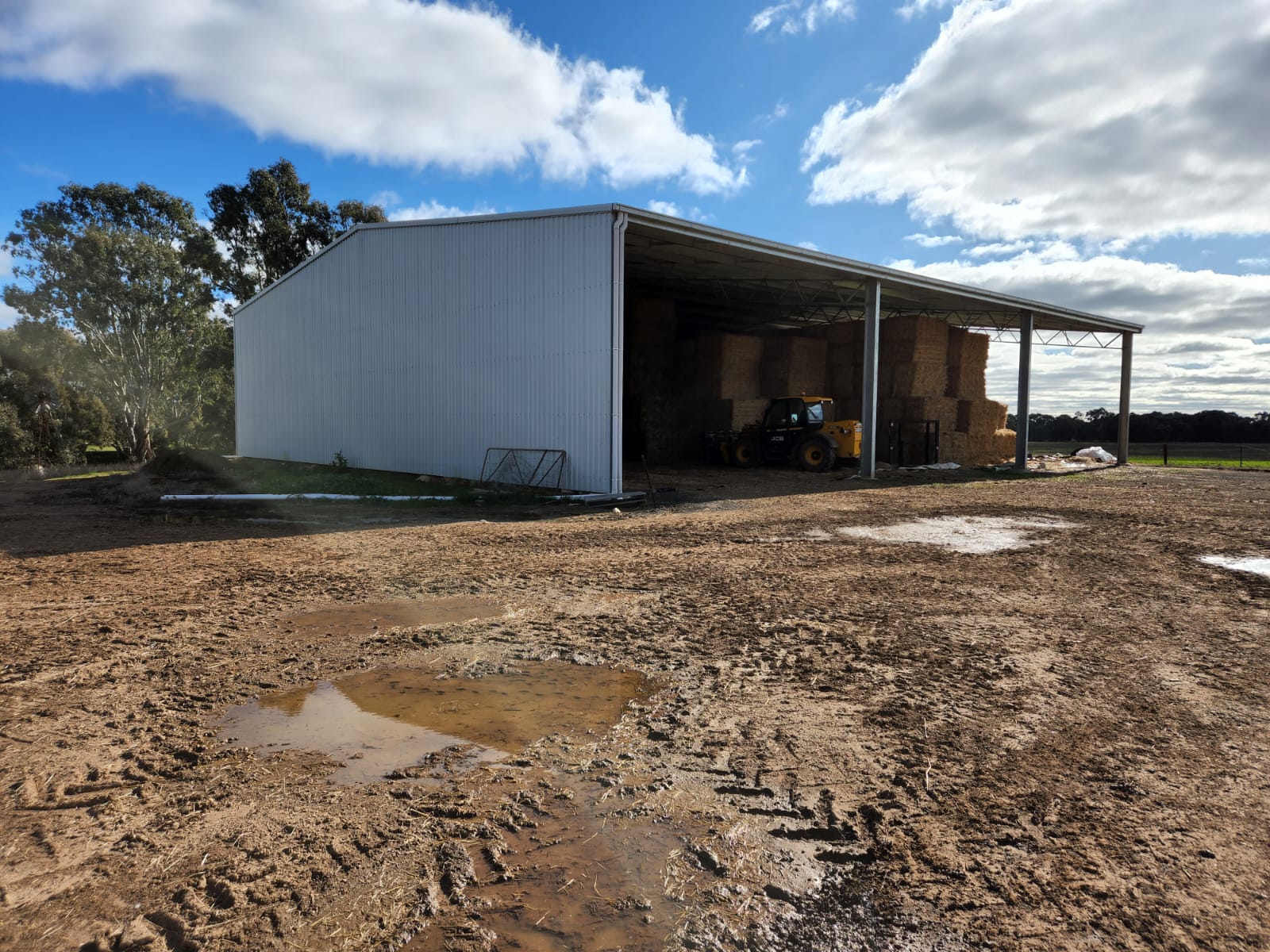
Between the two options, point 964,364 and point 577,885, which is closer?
point 577,885

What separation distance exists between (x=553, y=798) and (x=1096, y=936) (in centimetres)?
196

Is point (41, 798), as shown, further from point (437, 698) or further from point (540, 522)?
point (540, 522)

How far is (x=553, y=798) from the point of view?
3078mm

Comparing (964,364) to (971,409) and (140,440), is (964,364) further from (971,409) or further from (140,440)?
(140,440)

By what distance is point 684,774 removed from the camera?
3307 millimetres

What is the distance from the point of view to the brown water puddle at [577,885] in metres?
2.27

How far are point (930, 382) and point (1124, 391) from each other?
30.6 ft

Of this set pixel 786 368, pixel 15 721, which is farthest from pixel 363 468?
pixel 15 721

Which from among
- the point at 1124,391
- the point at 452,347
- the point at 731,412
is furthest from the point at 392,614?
the point at 1124,391

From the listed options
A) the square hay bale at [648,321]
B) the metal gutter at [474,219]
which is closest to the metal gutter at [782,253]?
the metal gutter at [474,219]

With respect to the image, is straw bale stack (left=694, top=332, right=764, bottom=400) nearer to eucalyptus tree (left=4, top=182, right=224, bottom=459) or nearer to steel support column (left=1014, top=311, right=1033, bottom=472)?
steel support column (left=1014, top=311, right=1033, bottom=472)

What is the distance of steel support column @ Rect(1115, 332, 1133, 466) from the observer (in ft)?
88.7

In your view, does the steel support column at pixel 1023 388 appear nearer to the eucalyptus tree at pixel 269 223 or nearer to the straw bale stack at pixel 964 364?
the straw bale stack at pixel 964 364

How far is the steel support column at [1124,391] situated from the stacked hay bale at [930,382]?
473 centimetres
